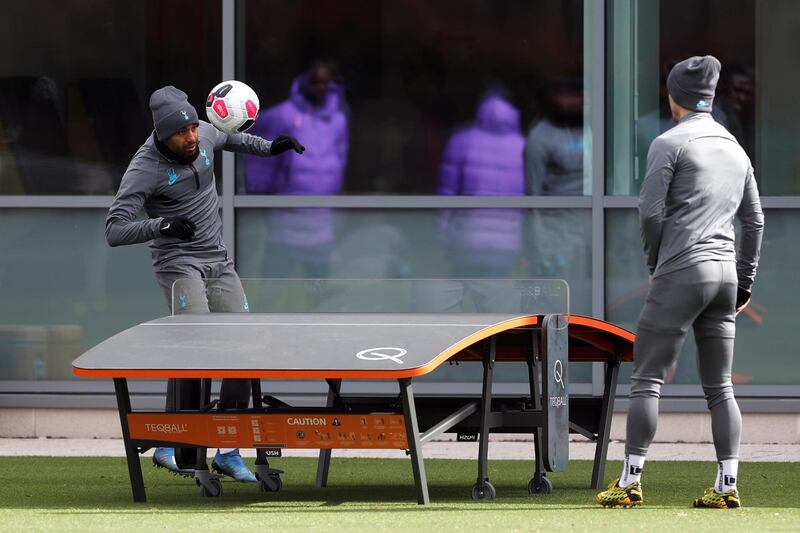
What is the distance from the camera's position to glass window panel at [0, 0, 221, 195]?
11.5 m

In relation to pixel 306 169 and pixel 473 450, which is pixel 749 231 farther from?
pixel 306 169

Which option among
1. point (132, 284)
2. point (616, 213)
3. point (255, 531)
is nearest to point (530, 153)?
point (616, 213)

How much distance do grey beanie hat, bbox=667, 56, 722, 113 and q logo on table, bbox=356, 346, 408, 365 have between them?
5.08ft

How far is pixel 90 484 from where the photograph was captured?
8.42m

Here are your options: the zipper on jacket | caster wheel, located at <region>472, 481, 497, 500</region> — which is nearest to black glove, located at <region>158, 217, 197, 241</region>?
the zipper on jacket

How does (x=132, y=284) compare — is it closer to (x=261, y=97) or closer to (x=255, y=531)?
(x=261, y=97)

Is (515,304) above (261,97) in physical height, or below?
below

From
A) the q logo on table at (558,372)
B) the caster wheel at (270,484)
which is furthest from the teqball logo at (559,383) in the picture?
the caster wheel at (270,484)

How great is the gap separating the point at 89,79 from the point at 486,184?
2816mm

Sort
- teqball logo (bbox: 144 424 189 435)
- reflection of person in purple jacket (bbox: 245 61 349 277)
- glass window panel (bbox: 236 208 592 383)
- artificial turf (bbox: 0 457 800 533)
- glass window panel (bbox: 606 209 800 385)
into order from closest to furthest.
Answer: artificial turf (bbox: 0 457 800 533) → teqball logo (bbox: 144 424 189 435) → glass window panel (bbox: 606 209 800 385) → glass window panel (bbox: 236 208 592 383) → reflection of person in purple jacket (bbox: 245 61 349 277)

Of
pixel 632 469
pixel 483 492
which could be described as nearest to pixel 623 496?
pixel 632 469

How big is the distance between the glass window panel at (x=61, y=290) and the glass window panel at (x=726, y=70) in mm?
3324

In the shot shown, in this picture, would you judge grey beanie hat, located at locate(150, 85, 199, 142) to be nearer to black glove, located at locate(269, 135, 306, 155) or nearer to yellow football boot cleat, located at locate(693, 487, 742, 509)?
black glove, located at locate(269, 135, 306, 155)

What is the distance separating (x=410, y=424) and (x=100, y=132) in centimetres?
542
